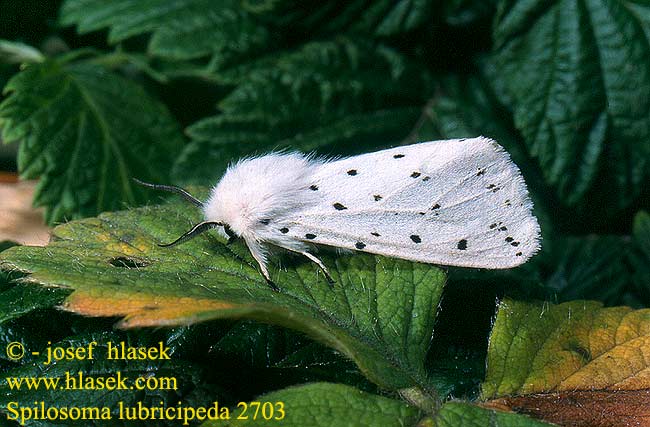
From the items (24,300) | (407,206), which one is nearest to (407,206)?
(407,206)

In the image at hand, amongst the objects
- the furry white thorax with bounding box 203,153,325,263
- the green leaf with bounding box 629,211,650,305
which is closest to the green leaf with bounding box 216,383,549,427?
the furry white thorax with bounding box 203,153,325,263

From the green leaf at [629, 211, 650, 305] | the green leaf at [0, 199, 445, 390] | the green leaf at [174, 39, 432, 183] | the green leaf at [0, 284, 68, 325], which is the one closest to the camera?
the green leaf at [0, 199, 445, 390]

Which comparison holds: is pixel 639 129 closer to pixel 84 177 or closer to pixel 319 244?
pixel 319 244

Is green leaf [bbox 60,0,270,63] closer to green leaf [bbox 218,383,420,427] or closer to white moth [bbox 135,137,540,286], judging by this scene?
white moth [bbox 135,137,540,286]

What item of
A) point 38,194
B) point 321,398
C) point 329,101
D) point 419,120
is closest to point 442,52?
point 419,120

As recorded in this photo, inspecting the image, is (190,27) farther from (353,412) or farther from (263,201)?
(353,412)

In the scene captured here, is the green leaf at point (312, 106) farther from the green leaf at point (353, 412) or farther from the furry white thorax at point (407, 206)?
the green leaf at point (353, 412)

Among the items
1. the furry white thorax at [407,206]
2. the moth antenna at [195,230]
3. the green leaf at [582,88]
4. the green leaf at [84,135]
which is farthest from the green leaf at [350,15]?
the moth antenna at [195,230]
